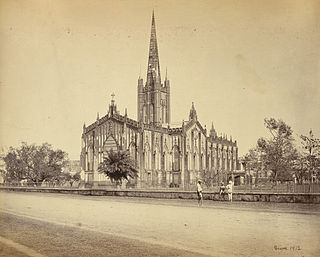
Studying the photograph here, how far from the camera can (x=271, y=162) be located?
7.84 meters

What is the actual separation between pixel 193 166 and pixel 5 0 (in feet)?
17.7

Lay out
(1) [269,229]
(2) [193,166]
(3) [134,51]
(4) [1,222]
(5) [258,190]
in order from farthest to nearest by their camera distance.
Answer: (2) [193,166] → (5) [258,190] → (3) [134,51] → (4) [1,222] → (1) [269,229]

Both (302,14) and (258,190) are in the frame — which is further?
(258,190)

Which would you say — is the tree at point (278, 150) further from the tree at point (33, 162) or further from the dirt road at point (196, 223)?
the tree at point (33, 162)

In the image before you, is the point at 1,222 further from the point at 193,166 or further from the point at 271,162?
the point at 271,162

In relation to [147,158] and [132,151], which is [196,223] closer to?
[147,158]

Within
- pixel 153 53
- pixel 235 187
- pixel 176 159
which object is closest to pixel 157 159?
pixel 176 159

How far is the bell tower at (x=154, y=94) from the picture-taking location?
22.9ft

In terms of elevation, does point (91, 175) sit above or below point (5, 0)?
below

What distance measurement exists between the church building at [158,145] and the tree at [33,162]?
2.21 feet

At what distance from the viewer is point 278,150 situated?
24.0ft

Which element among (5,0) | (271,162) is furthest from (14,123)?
(271,162)

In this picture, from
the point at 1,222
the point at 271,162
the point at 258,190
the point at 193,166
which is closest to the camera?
the point at 1,222

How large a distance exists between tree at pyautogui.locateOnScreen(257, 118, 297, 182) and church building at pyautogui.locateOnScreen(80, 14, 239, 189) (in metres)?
0.63
